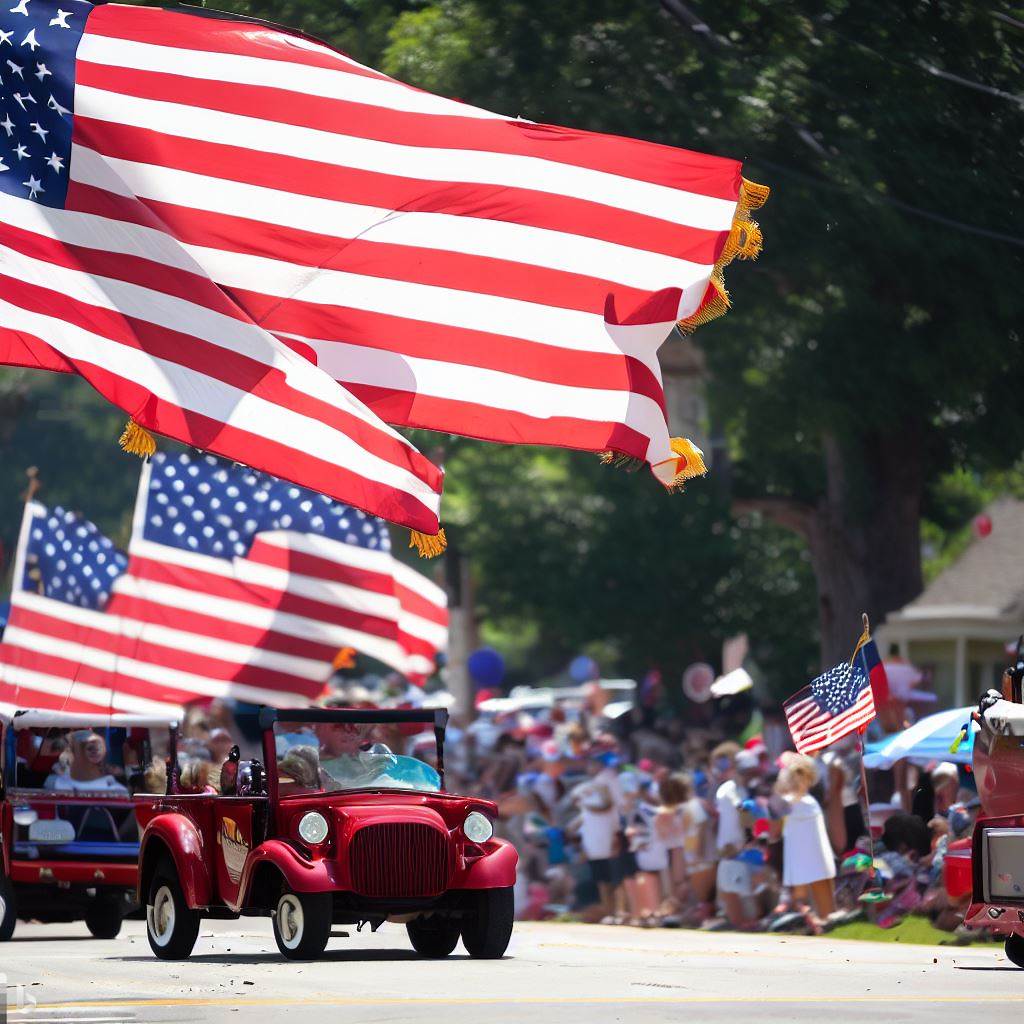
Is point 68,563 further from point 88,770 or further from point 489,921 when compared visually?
point 489,921

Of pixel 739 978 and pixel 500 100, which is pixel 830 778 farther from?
pixel 500 100

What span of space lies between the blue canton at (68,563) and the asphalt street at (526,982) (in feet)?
18.1

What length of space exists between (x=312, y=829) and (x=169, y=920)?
163 cm

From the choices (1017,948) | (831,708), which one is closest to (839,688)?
(831,708)

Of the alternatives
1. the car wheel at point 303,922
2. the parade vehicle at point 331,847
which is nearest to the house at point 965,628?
the parade vehicle at point 331,847

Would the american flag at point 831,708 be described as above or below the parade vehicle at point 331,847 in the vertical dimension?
above

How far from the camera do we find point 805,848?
18.4 m

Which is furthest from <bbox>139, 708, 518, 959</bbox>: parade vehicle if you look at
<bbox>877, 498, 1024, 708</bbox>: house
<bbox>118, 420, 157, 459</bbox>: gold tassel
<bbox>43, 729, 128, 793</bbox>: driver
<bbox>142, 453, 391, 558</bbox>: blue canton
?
<bbox>877, 498, 1024, 708</bbox>: house

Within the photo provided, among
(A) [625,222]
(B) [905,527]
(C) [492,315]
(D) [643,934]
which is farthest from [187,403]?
(B) [905,527]

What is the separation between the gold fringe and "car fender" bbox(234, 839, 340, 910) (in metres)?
4.14

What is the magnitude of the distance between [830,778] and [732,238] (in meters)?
8.47

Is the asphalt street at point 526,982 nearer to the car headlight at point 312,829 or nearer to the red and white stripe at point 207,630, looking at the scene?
the car headlight at point 312,829

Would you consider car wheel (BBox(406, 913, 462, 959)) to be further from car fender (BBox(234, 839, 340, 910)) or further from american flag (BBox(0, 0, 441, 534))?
american flag (BBox(0, 0, 441, 534))

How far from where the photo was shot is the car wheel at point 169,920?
584 inches
